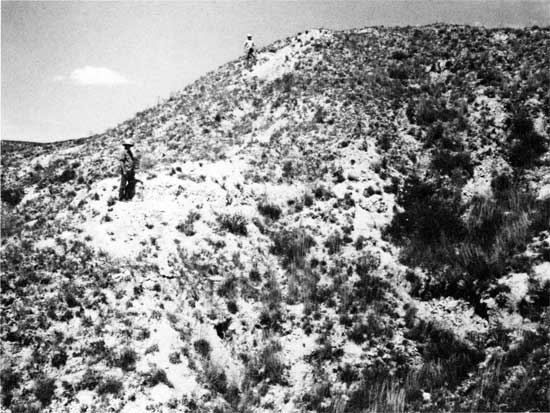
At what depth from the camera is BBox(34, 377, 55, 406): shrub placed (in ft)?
28.3

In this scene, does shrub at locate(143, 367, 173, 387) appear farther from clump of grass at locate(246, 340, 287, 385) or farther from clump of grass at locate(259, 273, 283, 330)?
clump of grass at locate(259, 273, 283, 330)

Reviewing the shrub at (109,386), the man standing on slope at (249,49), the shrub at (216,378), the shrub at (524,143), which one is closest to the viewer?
the shrub at (109,386)

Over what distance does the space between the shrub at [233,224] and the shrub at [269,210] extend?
981 millimetres

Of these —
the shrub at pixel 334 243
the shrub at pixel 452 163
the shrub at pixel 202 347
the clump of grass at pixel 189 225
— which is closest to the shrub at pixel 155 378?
the shrub at pixel 202 347

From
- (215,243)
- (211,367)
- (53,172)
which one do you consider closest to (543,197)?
(215,243)

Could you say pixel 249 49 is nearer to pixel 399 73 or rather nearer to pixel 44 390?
pixel 399 73

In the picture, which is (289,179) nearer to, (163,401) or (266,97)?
(266,97)

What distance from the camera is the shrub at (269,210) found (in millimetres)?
14703

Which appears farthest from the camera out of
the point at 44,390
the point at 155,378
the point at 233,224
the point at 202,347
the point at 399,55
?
the point at 399,55

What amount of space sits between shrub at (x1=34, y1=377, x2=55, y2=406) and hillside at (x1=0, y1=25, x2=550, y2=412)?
0.20 ft

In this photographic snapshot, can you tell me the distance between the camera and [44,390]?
8719 mm

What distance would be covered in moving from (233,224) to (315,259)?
2.98m

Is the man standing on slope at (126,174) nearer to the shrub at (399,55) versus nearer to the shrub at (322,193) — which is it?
the shrub at (322,193)

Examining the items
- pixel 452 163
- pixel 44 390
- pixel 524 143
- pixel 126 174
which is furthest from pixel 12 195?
pixel 524 143
